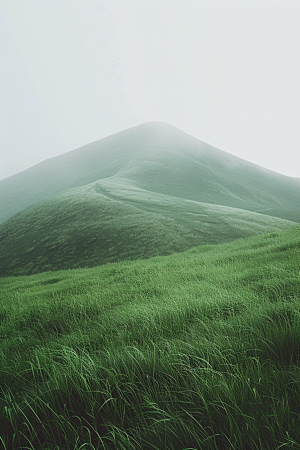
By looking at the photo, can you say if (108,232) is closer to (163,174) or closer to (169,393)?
(169,393)

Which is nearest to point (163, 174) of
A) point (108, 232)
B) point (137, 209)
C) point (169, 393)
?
point (137, 209)

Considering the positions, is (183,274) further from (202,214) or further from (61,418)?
(202,214)

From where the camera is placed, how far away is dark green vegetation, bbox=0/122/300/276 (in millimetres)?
23064

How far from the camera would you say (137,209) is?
34.4m

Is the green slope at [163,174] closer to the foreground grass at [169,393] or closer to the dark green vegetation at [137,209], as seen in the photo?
the dark green vegetation at [137,209]

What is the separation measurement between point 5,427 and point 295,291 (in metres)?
4.51

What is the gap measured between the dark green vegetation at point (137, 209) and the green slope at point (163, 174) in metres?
0.65

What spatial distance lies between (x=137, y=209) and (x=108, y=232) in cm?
976

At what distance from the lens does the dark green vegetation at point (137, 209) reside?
908 inches

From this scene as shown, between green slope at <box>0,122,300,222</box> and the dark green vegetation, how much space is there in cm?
65

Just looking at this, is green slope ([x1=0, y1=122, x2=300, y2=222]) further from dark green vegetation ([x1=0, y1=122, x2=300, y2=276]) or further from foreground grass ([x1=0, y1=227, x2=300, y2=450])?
foreground grass ([x1=0, y1=227, x2=300, y2=450])

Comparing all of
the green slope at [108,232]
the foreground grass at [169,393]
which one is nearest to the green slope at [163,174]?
the green slope at [108,232]

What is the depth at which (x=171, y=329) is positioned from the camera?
123 inches

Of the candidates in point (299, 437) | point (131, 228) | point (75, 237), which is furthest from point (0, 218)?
point (299, 437)
